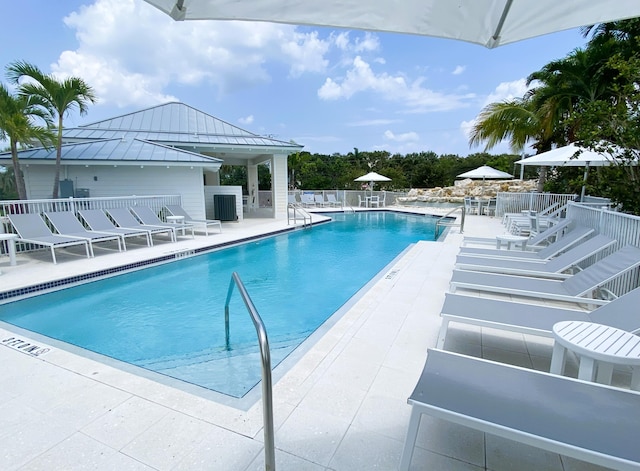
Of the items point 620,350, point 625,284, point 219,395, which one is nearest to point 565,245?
point 625,284

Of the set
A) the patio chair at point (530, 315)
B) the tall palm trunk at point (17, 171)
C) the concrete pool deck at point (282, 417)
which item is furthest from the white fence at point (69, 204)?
the patio chair at point (530, 315)

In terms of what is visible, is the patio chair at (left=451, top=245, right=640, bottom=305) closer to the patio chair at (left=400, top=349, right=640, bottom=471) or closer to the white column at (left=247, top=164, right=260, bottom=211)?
the patio chair at (left=400, top=349, right=640, bottom=471)

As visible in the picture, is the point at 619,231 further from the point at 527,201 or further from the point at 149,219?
the point at 527,201

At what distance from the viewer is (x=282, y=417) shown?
7.29 feet

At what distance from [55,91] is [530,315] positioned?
438 inches

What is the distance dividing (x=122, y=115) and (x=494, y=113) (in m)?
17.1

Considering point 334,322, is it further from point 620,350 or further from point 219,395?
point 620,350

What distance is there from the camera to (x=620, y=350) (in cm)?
197

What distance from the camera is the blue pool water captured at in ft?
11.8

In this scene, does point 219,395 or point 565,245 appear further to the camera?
point 565,245

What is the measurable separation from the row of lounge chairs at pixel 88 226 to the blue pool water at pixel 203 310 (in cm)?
150

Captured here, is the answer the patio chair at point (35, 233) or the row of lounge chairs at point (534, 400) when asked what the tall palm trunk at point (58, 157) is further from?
the row of lounge chairs at point (534, 400)

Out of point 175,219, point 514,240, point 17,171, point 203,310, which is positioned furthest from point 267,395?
point 17,171

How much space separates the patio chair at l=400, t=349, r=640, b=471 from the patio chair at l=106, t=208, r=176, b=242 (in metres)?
8.20
